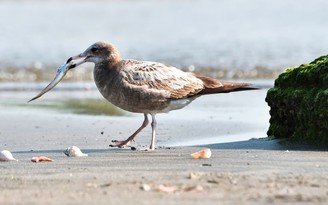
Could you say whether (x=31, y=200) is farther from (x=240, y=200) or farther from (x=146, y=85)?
(x=146, y=85)

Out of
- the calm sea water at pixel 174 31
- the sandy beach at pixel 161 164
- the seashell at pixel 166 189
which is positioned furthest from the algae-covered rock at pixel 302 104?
the calm sea water at pixel 174 31

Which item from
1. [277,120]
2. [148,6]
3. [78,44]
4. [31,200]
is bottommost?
[31,200]

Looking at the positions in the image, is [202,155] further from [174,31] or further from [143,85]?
[174,31]

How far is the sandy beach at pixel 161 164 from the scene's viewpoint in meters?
5.14

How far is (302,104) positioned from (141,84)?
173 centimetres

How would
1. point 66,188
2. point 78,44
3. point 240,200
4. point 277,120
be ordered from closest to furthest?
point 240,200
point 66,188
point 277,120
point 78,44

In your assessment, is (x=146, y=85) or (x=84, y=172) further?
(x=146, y=85)

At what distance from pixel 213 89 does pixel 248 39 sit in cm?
1608

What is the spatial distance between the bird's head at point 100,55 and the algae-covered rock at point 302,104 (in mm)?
1755

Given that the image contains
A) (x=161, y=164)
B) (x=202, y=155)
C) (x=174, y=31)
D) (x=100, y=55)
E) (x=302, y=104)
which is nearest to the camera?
(x=161, y=164)

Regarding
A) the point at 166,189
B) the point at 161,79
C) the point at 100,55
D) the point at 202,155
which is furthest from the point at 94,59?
the point at 166,189

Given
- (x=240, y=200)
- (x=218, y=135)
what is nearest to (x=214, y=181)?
(x=240, y=200)

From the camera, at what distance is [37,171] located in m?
6.40

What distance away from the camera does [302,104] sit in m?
7.78
